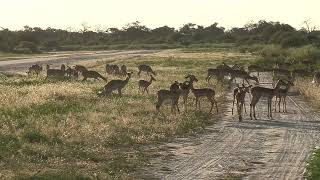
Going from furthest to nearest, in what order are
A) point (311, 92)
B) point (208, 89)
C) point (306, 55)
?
point (306, 55) → point (311, 92) → point (208, 89)

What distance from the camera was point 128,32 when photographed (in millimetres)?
187250

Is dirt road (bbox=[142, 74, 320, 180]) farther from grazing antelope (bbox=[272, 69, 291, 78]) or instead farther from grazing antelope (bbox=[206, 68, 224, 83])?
grazing antelope (bbox=[272, 69, 291, 78])

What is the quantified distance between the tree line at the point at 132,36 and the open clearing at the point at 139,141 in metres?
84.9

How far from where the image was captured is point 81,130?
17547 millimetres

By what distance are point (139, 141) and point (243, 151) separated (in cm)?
301

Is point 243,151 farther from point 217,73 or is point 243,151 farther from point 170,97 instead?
point 217,73

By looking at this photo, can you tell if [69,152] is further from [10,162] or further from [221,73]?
[221,73]

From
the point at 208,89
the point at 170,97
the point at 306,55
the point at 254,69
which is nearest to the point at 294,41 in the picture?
the point at 306,55

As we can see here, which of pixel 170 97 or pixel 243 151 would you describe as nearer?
pixel 243 151

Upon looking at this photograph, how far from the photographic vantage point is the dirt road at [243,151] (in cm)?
1352

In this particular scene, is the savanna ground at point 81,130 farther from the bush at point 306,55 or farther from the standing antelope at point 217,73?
the bush at point 306,55

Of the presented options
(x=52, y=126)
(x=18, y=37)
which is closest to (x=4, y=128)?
(x=52, y=126)

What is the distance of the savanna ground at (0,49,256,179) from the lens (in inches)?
531

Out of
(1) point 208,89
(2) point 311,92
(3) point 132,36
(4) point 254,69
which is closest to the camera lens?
(1) point 208,89
